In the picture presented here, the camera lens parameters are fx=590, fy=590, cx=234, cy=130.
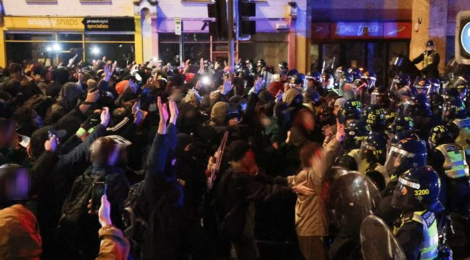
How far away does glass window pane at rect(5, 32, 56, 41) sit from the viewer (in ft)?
94.0

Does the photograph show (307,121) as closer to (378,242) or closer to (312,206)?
(312,206)

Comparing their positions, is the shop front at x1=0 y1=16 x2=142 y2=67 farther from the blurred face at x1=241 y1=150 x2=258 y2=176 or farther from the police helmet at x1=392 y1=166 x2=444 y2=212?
the police helmet at x1=392 y1=166 x2=444 y2=212

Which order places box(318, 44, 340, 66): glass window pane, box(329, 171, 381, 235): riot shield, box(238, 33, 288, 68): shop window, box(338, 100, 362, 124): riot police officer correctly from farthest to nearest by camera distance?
box(318, 44, 340, 66): glass window pane < box(238, 33, 288, 68): shop window < box(338, 100, 362, 124): riot police officer < box(329, 171, 381, 235): riot shield

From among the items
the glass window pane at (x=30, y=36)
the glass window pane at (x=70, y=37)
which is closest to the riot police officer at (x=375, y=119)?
the glass window pane at (x=70, y=37)

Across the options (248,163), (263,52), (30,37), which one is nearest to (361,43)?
(263,52)

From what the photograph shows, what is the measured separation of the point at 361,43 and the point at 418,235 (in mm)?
25785

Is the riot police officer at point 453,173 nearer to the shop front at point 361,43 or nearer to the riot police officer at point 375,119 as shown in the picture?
the riot police officer at point 375,119

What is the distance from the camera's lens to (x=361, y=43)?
2945cm

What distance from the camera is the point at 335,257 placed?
19.3 feet

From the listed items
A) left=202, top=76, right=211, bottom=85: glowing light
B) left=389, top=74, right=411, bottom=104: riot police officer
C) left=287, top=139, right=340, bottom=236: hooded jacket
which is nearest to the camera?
left=287, top=139, right=340, bottom=236: hooded jacket

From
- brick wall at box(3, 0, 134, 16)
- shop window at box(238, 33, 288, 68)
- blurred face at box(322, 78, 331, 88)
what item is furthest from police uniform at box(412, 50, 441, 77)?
brick wall at box(3, 0, 134, 16)

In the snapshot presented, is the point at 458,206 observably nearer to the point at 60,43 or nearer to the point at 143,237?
the point at 143,237

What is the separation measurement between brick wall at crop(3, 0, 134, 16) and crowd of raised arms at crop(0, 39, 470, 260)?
65.7 feet

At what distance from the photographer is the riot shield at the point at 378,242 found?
14.1ft
